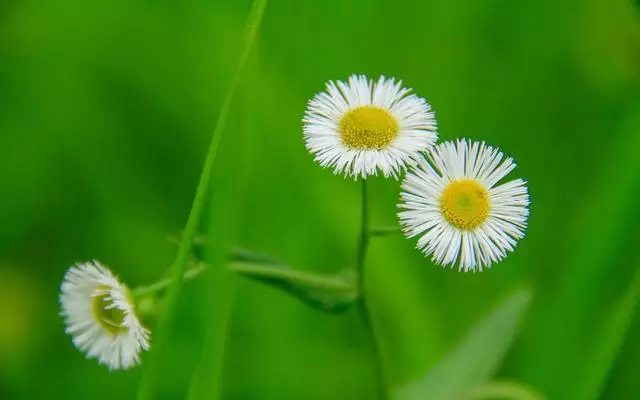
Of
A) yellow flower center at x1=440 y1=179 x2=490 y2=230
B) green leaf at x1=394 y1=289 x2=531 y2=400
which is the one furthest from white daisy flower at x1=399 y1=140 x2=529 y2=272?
green leaf at x1=394 y1=289 x2=531 y2=400

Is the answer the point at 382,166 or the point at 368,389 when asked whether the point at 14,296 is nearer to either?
the point at 368,389

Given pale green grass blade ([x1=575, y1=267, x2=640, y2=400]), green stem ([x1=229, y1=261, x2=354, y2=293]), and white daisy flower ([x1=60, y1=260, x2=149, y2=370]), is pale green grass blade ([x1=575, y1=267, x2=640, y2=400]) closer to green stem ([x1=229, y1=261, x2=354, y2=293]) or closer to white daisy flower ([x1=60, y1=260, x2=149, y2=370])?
green stem ([x1=229, y1=261, x2=354, y2=293])

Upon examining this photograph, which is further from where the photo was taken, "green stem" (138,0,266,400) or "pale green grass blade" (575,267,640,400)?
"pale green grass blade" (575,267,640,400)

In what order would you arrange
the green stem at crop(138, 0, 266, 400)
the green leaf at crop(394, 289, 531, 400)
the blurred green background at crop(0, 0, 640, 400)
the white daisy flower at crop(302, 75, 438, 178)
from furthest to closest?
1. the blurred green background at crop(0, 0, 640, 400)
2. the green leaf at crop(394, 289, 531, 400)
3. the white daisy flower at crop(302, 75, 438, 178)
4. the green stem at crop(138, 0, 266, 400)

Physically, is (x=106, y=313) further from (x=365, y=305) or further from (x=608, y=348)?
(x=608, y=348)

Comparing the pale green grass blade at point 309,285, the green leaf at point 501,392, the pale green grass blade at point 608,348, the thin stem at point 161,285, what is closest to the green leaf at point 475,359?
the green leaf at point 501,392

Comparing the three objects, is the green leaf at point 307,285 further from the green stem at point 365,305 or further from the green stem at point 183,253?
the green stem at point 183,253
